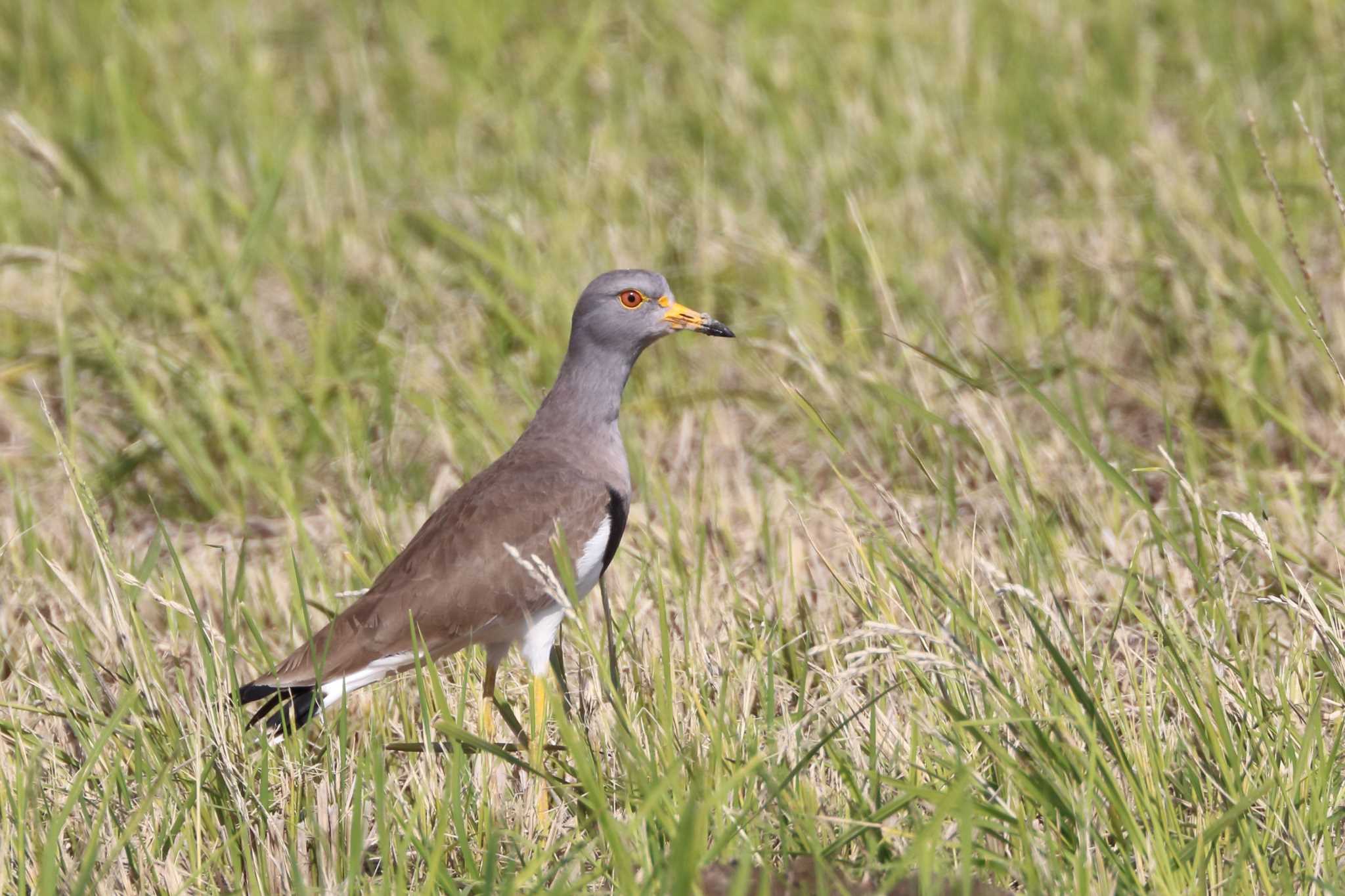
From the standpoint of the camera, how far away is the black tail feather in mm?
3725

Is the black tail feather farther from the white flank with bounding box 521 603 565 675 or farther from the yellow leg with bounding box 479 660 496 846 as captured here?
the white flank with bounding box 521 603 565 675

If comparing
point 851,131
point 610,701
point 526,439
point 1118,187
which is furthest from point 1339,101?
point 610,701

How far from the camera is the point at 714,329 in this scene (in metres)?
4.88

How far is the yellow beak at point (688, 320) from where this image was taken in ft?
15.9

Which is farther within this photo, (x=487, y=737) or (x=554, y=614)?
(x=554, y=614)

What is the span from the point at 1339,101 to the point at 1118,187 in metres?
1.07

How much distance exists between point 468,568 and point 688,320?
3.49 ft

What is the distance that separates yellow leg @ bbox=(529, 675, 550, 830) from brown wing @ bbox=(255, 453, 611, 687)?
0.89ft

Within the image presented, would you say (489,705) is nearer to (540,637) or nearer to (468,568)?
(540,637)

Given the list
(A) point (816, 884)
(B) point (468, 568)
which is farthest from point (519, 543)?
(A) point (816, 884)

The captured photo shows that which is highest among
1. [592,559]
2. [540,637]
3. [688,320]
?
[688,320]

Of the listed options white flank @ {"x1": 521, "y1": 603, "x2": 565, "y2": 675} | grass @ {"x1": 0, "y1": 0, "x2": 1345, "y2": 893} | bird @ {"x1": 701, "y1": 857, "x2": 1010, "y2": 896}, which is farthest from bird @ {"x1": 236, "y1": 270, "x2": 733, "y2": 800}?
bird @ {"x1": 701, "y1": 857, "x2": 1010, "y2": 896}

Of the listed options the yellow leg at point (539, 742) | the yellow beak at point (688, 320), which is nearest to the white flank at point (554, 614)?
the yellow leg at point (539, 742)

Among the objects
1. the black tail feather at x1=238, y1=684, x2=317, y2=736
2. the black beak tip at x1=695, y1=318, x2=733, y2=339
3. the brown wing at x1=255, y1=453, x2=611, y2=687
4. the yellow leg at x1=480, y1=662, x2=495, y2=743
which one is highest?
the black beak tip at x1=695, y1=318, x2=733, y2=339
